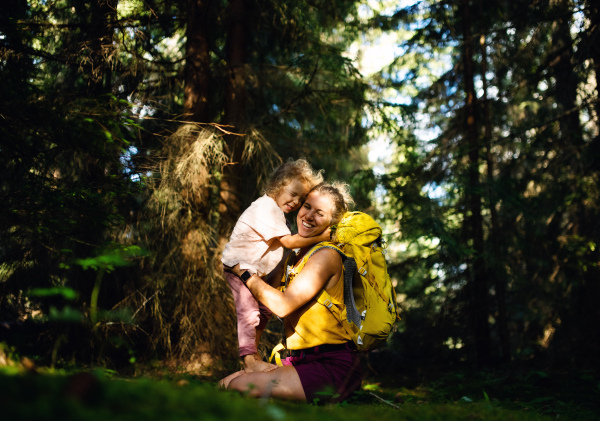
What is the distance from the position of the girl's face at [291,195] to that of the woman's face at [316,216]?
630 millimetres

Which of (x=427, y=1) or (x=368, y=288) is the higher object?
(x=427, y=1)

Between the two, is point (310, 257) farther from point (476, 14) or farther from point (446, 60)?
point (446, 60)

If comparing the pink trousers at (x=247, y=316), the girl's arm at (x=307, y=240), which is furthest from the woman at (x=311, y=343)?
the pink trousers at (x=247, y=316)

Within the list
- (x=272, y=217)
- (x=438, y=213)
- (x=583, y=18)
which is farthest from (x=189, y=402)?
(x=583, y=18)

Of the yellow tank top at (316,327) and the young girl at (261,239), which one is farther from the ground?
the young girl at (261,239)

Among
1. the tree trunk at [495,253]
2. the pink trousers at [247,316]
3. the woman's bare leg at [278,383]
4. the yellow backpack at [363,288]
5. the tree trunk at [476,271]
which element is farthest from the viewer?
the tree trunk at [476,271]

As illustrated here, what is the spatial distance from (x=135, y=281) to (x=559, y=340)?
861 centimetres

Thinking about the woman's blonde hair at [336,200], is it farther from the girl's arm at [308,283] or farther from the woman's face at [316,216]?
the girl's arm at [308,283]

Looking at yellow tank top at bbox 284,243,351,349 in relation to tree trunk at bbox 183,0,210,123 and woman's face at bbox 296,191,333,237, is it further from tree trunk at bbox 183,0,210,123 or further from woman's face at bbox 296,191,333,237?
tree trunk at bbox 183,0,210,123

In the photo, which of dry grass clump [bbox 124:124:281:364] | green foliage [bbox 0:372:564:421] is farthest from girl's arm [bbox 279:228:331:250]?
dry grass clump [bbox 124:124:281:364]

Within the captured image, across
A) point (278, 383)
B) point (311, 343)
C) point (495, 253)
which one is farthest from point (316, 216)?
point (495, 253)

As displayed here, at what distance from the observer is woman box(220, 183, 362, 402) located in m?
3.06

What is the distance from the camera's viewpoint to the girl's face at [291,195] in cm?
461

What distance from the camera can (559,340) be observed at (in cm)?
866
